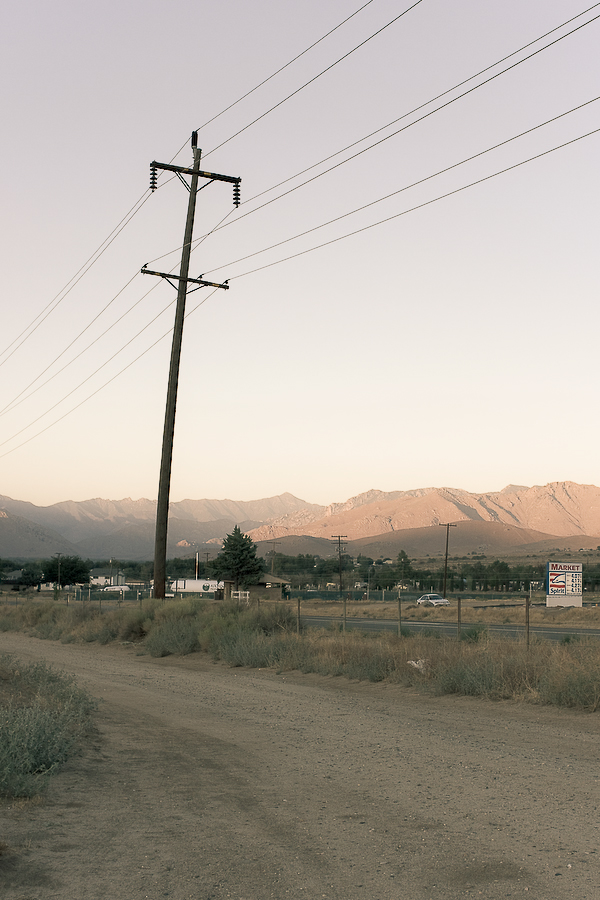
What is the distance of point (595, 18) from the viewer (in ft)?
50.3

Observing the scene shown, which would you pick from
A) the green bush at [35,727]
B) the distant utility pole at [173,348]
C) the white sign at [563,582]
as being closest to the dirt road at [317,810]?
the green bush at [35,727]

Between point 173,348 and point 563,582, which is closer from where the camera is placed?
point 173,348

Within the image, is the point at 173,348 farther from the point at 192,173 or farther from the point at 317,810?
the point at 317,810

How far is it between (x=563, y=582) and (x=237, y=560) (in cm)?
6330

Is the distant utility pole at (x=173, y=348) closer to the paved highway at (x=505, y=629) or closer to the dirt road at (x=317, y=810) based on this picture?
the paved highway at (x=505, y=629)

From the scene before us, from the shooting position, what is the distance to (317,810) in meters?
8.30

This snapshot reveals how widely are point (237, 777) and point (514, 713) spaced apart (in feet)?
23.7

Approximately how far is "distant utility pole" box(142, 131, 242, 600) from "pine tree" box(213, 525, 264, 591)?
7466cm

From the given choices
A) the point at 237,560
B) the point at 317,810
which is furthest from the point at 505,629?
the point at 237,560

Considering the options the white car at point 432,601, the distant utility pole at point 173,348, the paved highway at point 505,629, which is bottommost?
the white car at point 432,601

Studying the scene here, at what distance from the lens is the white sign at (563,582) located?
48.7m

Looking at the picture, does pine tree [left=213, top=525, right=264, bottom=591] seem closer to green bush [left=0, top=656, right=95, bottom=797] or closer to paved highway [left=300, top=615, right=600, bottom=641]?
paved highway [left=300, top=615, right=600, bottom=641]

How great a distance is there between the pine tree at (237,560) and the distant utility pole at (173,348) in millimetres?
74655

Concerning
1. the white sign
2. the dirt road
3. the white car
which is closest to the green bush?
the dirt road
